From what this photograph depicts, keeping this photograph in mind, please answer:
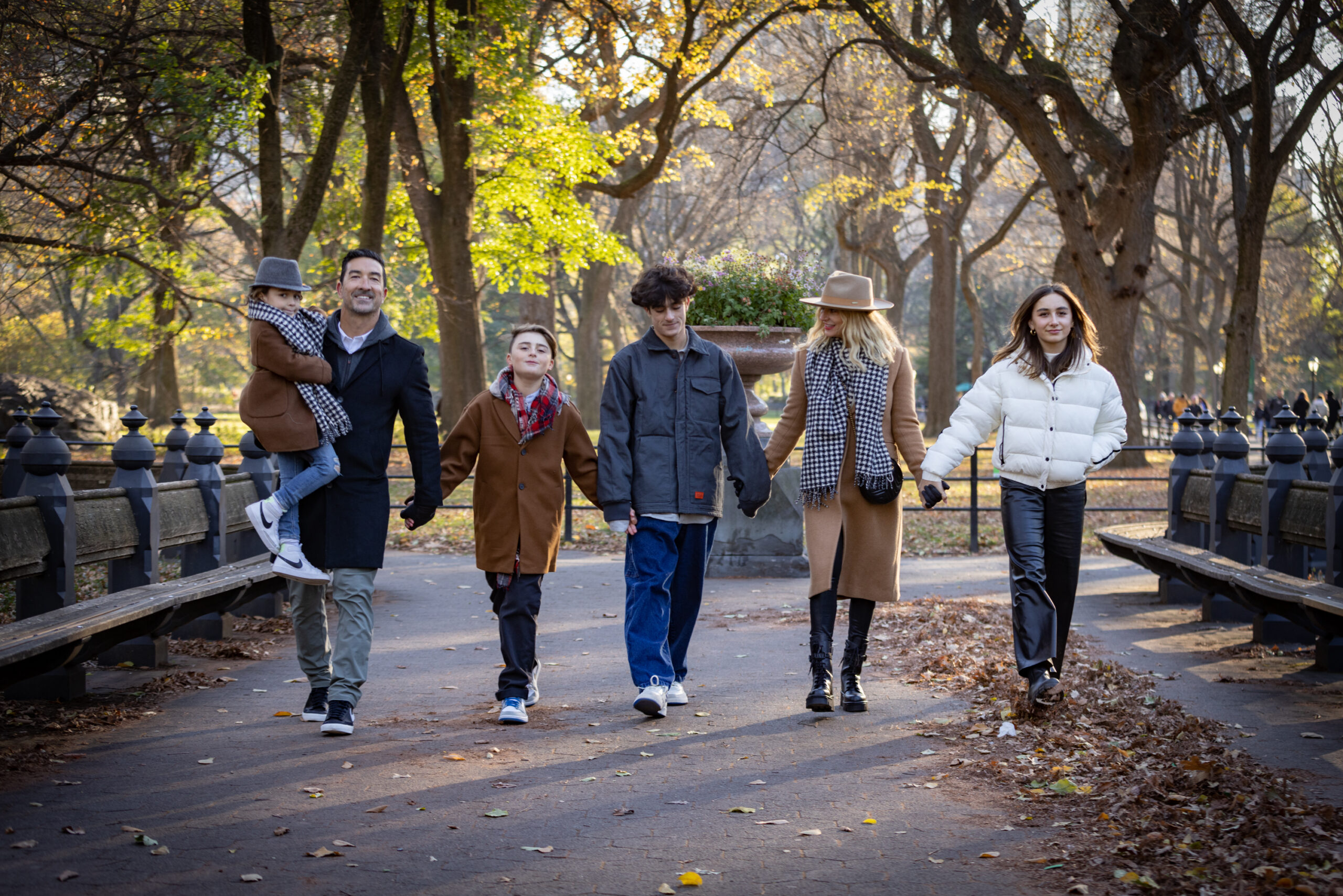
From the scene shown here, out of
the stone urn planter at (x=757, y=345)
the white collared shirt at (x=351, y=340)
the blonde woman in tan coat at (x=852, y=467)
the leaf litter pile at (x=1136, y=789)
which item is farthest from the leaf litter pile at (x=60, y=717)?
the stone urn planter at (x=757, y=345)

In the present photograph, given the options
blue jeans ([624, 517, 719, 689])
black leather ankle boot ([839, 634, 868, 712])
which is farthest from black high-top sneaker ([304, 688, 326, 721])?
black leather ankle boot ([839, 634, 868, 712])

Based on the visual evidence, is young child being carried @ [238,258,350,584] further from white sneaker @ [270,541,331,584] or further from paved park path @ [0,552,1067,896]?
paved park path @ [0,552,1067,896]

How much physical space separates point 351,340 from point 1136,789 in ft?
12.3

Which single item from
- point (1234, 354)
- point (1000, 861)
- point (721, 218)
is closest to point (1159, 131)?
point (1234, 354)

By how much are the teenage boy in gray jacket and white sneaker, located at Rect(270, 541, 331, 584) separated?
1.32 m

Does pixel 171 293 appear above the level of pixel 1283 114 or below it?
below

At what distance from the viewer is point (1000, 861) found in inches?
151

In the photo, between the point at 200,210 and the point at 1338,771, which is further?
the point at 200,210

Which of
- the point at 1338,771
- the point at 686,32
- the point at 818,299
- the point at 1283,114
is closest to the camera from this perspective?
the point at 1338,771

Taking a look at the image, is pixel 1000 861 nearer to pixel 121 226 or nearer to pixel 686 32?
pixel 121 226

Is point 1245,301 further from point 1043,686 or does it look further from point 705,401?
point 705,401

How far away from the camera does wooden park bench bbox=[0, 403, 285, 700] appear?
5.56 m

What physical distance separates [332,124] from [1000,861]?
1244 centimetres

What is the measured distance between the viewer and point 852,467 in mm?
5977
